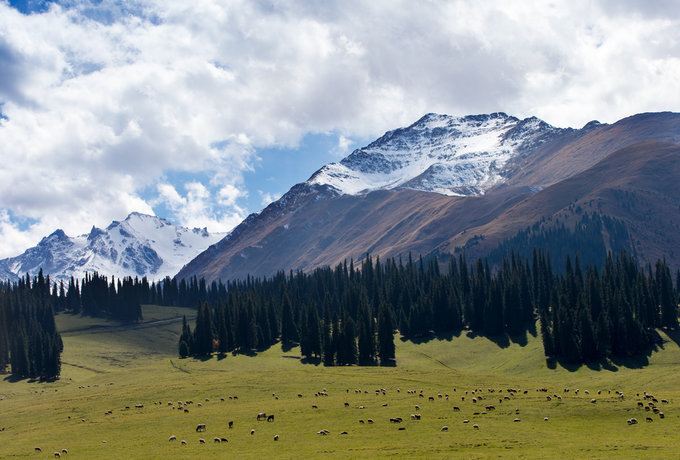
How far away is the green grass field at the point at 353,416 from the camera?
6391 cm

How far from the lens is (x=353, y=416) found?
266ft

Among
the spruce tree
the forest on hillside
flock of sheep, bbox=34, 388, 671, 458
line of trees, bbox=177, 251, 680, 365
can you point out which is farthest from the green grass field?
the spruce tree

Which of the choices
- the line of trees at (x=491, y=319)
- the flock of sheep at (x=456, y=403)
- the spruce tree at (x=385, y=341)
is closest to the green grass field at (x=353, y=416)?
the flock of sheep at (x=456, y=403)

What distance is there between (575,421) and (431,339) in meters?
110

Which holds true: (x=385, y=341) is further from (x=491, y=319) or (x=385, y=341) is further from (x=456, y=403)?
(x=456, y=403)

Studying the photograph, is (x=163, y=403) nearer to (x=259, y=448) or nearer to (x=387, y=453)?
(x=259, y=448)

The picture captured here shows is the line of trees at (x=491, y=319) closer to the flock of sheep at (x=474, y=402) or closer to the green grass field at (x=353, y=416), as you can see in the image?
the green grass field at (x=353, y=416)

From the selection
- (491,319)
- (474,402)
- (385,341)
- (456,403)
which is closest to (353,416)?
(456,403)

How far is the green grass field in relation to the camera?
6391 centimetres

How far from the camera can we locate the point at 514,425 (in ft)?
235

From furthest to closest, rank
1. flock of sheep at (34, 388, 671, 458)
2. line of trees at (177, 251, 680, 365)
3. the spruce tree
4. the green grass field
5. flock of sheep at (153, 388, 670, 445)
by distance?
the spruce tree, line of trees at (177, 251, 680, 365), flock of sheep at (34, 388, 671, 458), flock of sheep at (153, 388, 670, 445), the green grass field

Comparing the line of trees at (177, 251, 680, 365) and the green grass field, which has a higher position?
the line of trees at (177, 251, 680, 365)

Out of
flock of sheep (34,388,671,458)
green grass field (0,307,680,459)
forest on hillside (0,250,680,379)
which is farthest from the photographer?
forest on hillside (0,250,680,379)

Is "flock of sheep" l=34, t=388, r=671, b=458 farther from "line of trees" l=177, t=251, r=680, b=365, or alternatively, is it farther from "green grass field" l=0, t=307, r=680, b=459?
"line of trees" l=177, t=251, r=680, b=365
